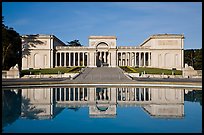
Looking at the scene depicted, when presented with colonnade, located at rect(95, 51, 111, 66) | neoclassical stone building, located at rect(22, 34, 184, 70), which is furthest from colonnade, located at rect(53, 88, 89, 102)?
colonnade, located at rect(95, 51, 111, 66)

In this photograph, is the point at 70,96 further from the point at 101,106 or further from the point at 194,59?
the point at 194,59

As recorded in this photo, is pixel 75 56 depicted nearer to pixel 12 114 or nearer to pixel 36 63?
pixel 36 63

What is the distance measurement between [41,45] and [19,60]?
8.64 meters

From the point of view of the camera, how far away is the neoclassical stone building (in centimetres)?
8275

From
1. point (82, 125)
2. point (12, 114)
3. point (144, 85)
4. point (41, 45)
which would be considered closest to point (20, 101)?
point (12, 114)

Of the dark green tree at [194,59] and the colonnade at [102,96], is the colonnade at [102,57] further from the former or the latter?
the colonnade at [102,96]

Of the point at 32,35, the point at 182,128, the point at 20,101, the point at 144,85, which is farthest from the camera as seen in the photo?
the point at 32,35

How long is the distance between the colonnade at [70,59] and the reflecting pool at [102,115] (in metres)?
69.4

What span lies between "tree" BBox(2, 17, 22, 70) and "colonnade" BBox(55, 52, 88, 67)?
13.1m

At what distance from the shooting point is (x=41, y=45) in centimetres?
8319

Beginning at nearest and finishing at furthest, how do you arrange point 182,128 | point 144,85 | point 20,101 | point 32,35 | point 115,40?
point 182,128
point 20,101
point 144,85
point 32,35
point 115,40

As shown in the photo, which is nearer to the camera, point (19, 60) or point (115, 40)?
point (19, 60)

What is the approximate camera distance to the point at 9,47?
6138cm

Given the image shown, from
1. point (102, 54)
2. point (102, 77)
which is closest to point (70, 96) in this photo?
point (102, 77)
